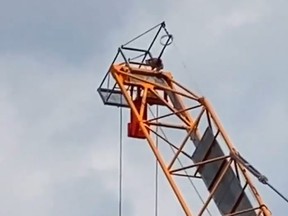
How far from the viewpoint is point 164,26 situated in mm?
78750

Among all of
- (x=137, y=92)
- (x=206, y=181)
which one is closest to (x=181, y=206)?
(x=206, y=181)

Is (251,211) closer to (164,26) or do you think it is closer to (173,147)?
(173,147)

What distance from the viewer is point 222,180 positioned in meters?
72.5

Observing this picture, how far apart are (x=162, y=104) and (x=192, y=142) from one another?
254cm

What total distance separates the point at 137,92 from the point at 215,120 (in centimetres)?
457

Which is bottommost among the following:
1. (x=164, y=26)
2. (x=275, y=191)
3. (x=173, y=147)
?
(x=275, y=191)

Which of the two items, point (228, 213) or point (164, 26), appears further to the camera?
point (164, 26)

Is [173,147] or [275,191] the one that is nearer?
[275,191]

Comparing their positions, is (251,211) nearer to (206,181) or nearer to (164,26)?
(206,181)

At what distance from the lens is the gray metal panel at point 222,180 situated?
2825 inches

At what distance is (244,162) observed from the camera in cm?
7206

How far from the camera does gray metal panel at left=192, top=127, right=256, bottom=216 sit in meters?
71.8

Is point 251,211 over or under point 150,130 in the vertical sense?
under

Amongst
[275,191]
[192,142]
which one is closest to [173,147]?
[192,142]
